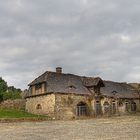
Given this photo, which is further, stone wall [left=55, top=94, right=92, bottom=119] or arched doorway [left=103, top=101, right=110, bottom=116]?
arched doorway [left=103, top=101, right=110, bottom=116]

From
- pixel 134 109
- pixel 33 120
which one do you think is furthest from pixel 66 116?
pixel 134 109

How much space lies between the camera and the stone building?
160 feet

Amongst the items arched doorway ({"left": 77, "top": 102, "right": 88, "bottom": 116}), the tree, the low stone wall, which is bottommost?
arched doorway ({"left": 77, "top": 102, "right": 88, "bottom": 116})

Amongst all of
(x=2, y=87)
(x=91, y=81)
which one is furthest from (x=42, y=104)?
A: (x=2, y=87)

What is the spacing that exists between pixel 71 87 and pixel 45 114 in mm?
5774

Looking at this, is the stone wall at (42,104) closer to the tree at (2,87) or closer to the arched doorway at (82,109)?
the arched doorway at (82,109)

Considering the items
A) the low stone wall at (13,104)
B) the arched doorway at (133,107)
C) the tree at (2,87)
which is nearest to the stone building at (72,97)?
the arched doorway at (133,107)

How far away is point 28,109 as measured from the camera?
173 feet

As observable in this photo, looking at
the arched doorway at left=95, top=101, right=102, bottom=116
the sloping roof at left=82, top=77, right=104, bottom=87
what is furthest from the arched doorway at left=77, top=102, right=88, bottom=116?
the sloping roof at left=82, top=77, right=104, bottom=87

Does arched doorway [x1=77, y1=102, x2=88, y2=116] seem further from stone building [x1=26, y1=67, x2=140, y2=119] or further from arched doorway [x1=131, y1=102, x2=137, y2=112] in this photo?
arched doorway [x1=131, y1=102, x2=137, y2=112]

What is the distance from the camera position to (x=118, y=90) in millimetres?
60750

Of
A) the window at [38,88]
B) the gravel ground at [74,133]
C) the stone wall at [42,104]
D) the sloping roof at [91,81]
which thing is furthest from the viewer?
the sloping roof at [91,81]

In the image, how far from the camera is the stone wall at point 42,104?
48.2 metres

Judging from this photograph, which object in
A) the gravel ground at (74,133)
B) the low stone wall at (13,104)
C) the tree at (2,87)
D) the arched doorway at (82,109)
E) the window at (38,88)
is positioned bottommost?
the gravel ground at (74,133)
